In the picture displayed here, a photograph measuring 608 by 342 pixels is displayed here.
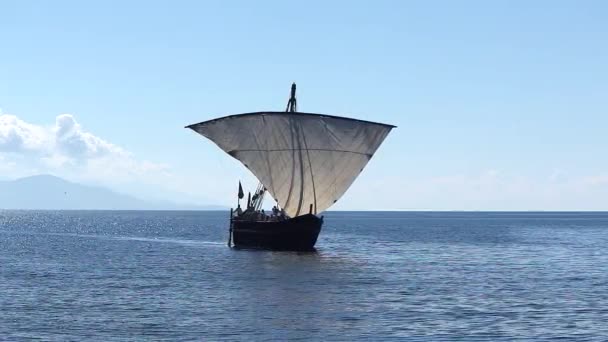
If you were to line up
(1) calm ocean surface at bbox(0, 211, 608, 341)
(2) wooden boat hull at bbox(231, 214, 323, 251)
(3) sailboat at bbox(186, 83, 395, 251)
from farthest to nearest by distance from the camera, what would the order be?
(3) sailboat at bbox(186, 83, 395, 251)
(2) wooden boat hull at bbox(231, 214, 323, 251)
(1) calm ocean surface at bbox(0, 211, 608, 341)

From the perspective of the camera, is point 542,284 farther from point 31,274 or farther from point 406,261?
point 31,274

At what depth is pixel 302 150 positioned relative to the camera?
95.6m

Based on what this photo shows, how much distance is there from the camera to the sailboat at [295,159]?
94.1 meters

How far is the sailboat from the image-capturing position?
309 feet

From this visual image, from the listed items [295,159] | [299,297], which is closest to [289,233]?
[295,159]

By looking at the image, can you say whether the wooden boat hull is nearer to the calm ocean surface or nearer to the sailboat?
the sailboat

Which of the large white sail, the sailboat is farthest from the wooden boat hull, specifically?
the large white sail

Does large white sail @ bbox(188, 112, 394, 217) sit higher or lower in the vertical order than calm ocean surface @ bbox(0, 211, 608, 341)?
higher

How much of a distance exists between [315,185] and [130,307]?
47.7 meters

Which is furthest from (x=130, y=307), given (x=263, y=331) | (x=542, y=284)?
(x=542, y=284)

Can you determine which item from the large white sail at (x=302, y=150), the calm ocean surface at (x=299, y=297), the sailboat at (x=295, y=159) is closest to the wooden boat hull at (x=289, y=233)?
the sailboat at (x=295, y=159)

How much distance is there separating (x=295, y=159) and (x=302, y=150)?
128 cm

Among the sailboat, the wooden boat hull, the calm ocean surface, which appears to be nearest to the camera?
the calm ocean surface

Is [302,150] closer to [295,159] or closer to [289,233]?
[295,159]
